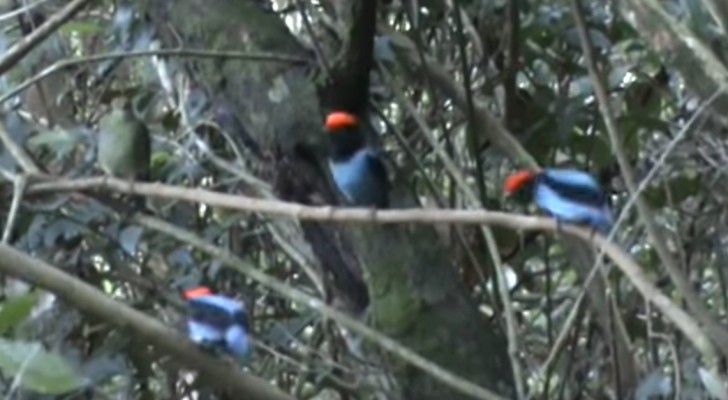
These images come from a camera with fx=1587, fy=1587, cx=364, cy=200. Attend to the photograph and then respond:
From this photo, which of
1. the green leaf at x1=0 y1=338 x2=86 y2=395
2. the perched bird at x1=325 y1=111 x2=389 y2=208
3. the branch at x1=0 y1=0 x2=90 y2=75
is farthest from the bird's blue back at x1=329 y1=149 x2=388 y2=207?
the green leaf at x1=0 y1=338 x2=86 y2=395

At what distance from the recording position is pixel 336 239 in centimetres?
Result: 214

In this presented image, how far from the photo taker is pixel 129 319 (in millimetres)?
1558

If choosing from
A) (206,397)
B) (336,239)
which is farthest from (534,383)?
(206,397)

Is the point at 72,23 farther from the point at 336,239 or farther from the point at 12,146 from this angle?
the point at 336,239

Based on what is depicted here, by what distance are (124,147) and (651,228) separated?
0.77 metres

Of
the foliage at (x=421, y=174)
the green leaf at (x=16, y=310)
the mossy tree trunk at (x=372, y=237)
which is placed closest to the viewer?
the green leaf at (x=16, y=310)

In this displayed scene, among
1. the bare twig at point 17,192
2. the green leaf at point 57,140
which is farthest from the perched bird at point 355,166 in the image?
the green leaf at point 57,140

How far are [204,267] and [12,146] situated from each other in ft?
1.37

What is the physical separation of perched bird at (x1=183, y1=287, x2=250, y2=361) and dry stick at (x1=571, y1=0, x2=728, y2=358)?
47 centimetres

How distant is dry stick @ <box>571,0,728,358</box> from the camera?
1.72 meters

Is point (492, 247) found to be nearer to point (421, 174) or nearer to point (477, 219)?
point (421, 174)

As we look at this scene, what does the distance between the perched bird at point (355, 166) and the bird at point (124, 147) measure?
363 millimetres

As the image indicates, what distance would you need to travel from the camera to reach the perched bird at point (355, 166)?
1.94 meters

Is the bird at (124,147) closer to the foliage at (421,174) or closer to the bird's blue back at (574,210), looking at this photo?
the foliage at (421,174)
